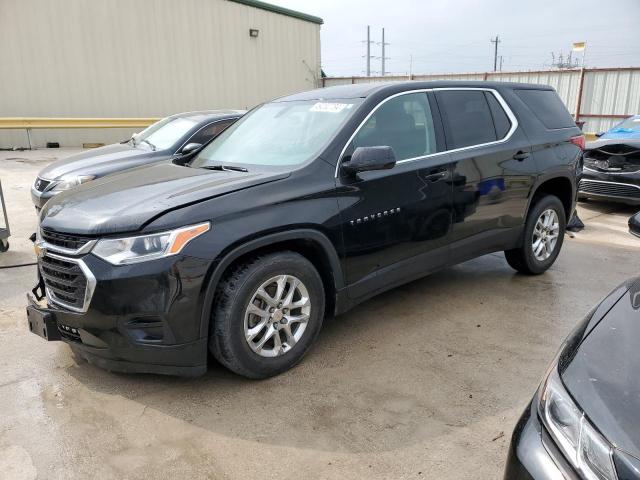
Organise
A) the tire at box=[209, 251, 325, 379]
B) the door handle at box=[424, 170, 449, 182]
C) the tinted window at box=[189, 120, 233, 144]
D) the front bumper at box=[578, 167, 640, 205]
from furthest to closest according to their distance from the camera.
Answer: the front bumper at box=[578, 167, 640, 205] < the tinted window at box=[189, 120, 233, 144] < the door handle at box=[424, 170, 449, 182] < the tire at box=[209, 251, 325, 379]

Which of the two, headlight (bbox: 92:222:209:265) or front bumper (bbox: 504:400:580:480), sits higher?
headlight (bbox: 92:222:209:265)

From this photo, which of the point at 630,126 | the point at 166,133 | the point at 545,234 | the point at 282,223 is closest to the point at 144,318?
the point at 282,223

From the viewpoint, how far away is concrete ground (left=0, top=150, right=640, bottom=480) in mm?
2516

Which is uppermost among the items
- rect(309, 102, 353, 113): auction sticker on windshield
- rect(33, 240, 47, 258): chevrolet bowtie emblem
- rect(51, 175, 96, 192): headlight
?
rect(309, 102, 353, 113): auction sticker on windshield

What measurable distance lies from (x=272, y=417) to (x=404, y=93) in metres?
2.49

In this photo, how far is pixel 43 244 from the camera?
3.07 metres

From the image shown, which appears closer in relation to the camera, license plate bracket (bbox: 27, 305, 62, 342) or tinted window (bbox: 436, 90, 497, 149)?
license plate bracket (bbox: 27, 305, 62, 342)

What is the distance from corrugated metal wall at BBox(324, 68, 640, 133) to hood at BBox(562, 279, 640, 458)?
14889 millimetres

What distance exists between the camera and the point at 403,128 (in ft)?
12.7

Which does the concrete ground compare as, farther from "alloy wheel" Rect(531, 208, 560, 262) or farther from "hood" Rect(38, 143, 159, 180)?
"hood" Rect(38, 143, 159, 180)

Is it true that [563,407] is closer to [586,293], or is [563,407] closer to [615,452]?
[615,452]

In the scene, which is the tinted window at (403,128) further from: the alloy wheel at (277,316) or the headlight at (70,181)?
the headlight at (70,181)

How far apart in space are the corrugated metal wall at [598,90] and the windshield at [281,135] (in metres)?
12.8

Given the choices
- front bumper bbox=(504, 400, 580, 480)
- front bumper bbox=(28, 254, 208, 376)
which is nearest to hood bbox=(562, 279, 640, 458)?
front bumper bbox=(504, 400, 580, 480)
